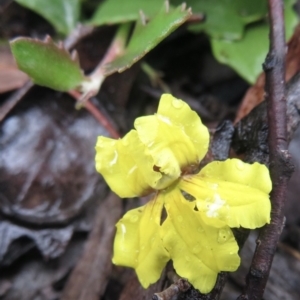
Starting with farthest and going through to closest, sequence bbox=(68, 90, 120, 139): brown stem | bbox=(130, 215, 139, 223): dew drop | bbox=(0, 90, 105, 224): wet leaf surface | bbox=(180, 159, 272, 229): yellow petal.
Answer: bbox=(68, 90, 120, 139): brown stem → bbox=(0, 90, 105, 224): wet leaf surface → bbox=(130, 215, 139, 223): dew drop → bbox=(180, 159, 272, 229): yellow petal

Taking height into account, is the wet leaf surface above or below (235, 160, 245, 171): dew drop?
below

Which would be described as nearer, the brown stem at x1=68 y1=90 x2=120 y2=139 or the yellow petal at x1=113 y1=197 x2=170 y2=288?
the yellow petal at x1=113 y1=197 x2=170 y2=288

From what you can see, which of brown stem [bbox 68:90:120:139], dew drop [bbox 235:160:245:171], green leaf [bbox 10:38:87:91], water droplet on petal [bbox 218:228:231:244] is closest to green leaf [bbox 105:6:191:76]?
green leaf [bbox 10:38:87:91]

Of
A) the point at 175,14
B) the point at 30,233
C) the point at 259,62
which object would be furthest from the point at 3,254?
the point at 259,62

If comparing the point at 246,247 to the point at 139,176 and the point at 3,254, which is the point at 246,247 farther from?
the point at 3,254

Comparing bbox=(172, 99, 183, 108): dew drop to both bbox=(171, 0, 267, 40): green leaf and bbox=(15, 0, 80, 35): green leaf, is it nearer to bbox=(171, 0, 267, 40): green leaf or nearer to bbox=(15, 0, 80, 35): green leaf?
bbox=(171, 0, 267, 40): green leaf

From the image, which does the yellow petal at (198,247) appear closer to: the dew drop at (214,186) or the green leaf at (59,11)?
the dew drop at (214,186)
